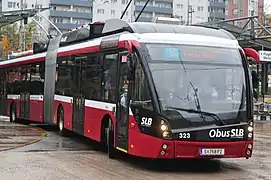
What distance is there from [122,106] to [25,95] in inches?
469

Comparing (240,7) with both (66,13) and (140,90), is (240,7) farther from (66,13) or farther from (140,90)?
(140,90)

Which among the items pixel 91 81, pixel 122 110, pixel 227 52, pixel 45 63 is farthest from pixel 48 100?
→ pixel 227 52

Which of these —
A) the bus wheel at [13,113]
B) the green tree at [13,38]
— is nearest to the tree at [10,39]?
the green tree at [13,38]

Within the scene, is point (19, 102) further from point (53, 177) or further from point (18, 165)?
point (53, 177)

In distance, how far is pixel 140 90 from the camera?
11609mm

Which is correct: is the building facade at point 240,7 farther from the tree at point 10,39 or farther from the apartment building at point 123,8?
the tree at point 10,39

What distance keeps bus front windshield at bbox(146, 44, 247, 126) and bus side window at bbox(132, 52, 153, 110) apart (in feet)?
0.72

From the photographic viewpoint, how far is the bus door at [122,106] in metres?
12.2

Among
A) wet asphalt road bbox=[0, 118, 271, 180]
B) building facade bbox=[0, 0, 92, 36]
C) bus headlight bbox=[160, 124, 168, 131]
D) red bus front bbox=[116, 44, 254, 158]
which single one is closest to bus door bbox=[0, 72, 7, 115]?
wet asphalt road bbox=[0, 118, 271, 180]

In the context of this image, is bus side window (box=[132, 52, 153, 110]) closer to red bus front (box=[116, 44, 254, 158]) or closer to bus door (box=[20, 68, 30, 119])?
red bus front (box=[116, 44, 254, 158])

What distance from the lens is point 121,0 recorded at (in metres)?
101

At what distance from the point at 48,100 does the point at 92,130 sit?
6.00m

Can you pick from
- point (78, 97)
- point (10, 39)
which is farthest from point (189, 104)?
point (10, 39)

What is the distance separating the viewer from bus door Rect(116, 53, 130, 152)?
12188 millimetres
